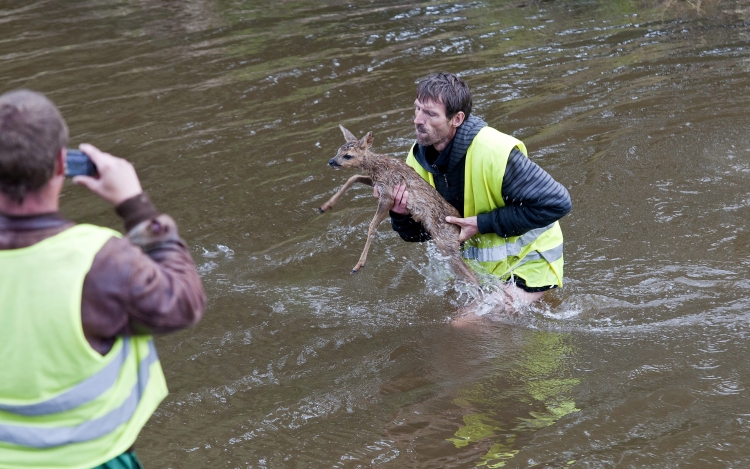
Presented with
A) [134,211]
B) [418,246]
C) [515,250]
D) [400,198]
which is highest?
[134,211]

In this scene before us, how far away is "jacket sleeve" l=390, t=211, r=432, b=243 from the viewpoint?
242 inches

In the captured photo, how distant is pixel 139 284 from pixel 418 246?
539 cm

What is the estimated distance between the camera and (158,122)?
34.9 feet

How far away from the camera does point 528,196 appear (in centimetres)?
540

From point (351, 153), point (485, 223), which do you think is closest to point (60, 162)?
point (351, 153)

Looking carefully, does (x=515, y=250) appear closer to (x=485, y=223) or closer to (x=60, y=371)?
(x=485, y=223)

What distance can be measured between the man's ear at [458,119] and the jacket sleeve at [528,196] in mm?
415

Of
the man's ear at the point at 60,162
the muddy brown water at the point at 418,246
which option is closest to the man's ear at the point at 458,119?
the muddy brown water at the point at 418,246

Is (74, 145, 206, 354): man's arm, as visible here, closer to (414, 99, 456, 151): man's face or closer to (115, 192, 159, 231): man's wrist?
(115, 192, 159, 231): man's wrist

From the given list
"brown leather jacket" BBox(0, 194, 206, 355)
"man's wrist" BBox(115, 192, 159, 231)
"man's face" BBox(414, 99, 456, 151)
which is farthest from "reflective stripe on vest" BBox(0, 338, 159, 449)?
"man's face" BBox(414, 99, 456, 151)

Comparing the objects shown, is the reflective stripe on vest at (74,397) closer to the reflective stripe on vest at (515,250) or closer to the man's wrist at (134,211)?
the man's wrist at (134,211)

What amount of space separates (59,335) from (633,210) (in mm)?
6676

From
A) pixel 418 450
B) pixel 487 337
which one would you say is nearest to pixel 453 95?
pixel 487 337

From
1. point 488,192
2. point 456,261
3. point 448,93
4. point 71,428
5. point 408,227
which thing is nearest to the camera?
point 71,428
